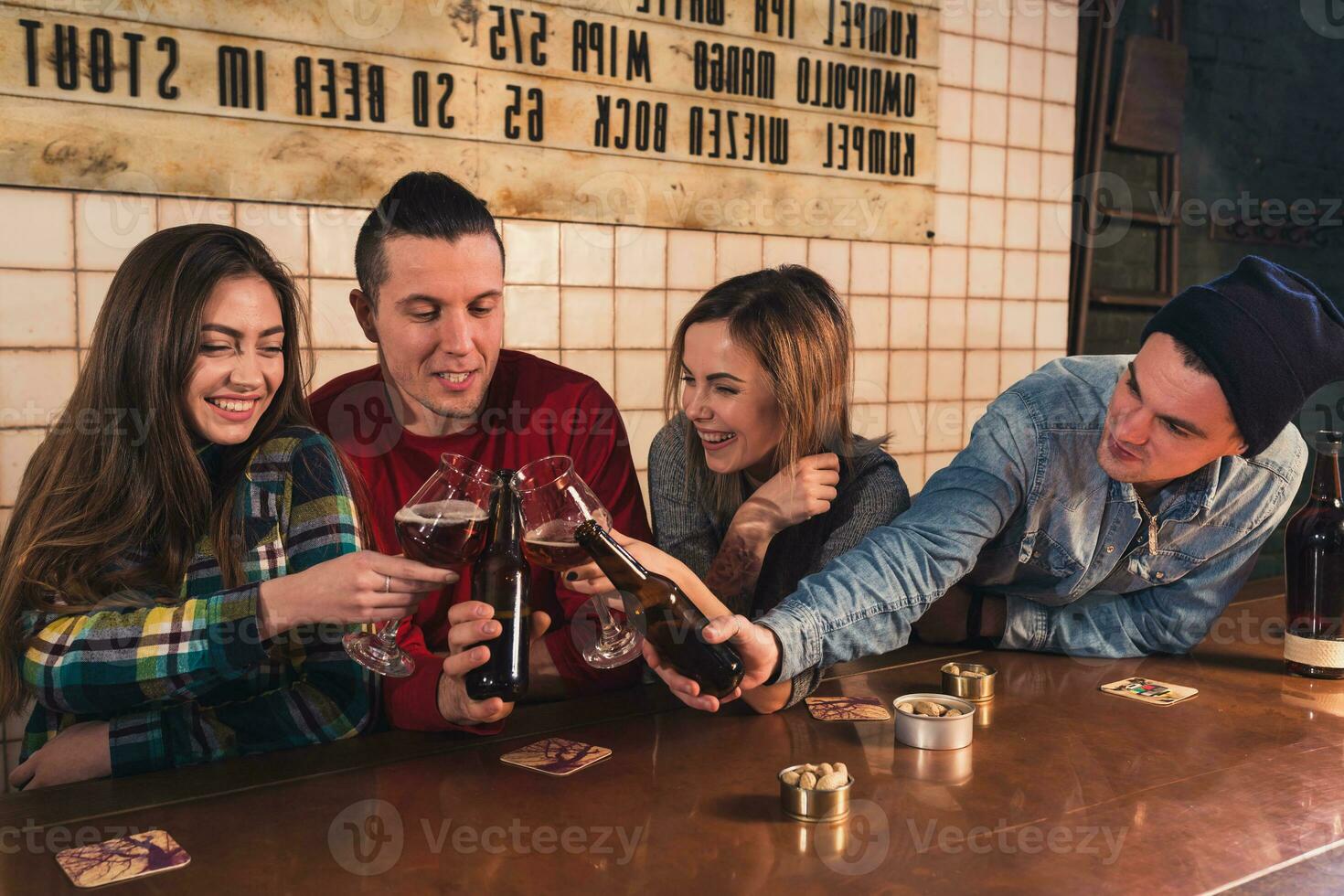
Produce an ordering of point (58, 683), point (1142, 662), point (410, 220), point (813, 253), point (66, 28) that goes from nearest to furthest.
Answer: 1. point (58, 683)
2. point (1142, 662)
3. point (410, 220)
4. point (66, 28)
5. point (813, 253)

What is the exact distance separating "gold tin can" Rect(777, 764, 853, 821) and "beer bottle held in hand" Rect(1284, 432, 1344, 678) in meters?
0.90

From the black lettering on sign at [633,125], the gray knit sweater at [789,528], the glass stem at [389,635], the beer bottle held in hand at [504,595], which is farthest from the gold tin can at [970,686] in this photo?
the black lettering on sign at [633,125]

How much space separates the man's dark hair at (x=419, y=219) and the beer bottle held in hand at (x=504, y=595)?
782mm

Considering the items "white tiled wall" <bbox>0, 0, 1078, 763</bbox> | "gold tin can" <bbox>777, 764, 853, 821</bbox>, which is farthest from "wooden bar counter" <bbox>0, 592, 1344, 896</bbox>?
"white tiled wall" <bbox>0, 0, 1078, 763</bbox>

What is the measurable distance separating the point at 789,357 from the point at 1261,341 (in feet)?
2.33

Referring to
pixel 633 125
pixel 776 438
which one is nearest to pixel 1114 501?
pixel 776 438

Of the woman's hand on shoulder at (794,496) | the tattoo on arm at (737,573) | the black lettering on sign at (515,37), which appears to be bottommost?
the tattoo on arm at (737,573)

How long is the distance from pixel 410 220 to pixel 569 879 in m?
1.19

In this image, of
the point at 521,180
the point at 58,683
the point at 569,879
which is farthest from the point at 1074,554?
the point at 521,180

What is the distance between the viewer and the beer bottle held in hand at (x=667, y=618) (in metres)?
1.16

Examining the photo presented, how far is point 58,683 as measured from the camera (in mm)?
1342

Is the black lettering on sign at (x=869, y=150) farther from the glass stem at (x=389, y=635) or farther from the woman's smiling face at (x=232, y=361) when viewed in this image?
the glass stem at (x=389, y=635)

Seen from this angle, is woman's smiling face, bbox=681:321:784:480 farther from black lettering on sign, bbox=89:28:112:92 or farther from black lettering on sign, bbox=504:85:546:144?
black lettering on sign, bbox=89:28:112:92

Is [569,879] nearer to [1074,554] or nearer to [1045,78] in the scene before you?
[1074,554]
